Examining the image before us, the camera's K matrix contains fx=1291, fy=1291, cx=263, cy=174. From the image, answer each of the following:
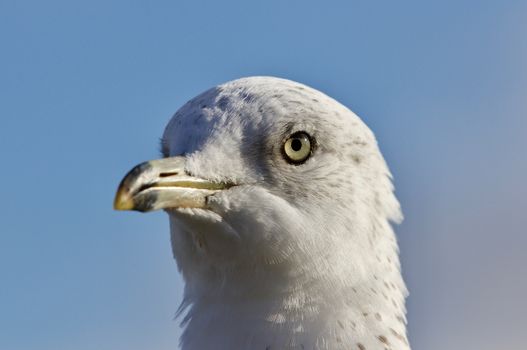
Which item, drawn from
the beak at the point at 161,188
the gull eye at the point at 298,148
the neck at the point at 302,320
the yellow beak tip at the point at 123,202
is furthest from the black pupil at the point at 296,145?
the yellow beak tip at the point at 123,202

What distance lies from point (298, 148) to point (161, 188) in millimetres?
974

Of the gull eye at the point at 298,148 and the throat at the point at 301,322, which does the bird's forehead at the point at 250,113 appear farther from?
the throat at the point at 301,322

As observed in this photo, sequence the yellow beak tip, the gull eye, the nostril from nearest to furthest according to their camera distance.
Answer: the yellow beak tip < the nostril < the gull eye

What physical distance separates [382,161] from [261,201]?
998mm

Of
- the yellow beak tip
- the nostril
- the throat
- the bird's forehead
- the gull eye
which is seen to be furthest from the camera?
the gull eye

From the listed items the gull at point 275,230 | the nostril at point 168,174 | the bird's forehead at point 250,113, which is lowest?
the gull at point 275,230

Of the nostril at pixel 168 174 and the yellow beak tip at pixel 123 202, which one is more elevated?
the nostril at pixel 168 174

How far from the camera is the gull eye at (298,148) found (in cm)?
700

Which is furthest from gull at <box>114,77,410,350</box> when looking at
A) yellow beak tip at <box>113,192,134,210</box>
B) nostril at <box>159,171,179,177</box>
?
yellow beak tip at <box>113,192,134,210</box>

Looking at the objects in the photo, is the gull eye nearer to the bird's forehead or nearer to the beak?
the bird's forehead

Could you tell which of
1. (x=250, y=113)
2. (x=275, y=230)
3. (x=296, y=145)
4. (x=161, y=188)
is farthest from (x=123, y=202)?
(x=296, y=145)

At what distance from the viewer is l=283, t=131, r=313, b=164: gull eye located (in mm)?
6996

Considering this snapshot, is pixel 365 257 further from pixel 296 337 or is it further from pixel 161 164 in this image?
pixel 161 164

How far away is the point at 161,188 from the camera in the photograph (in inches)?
253
